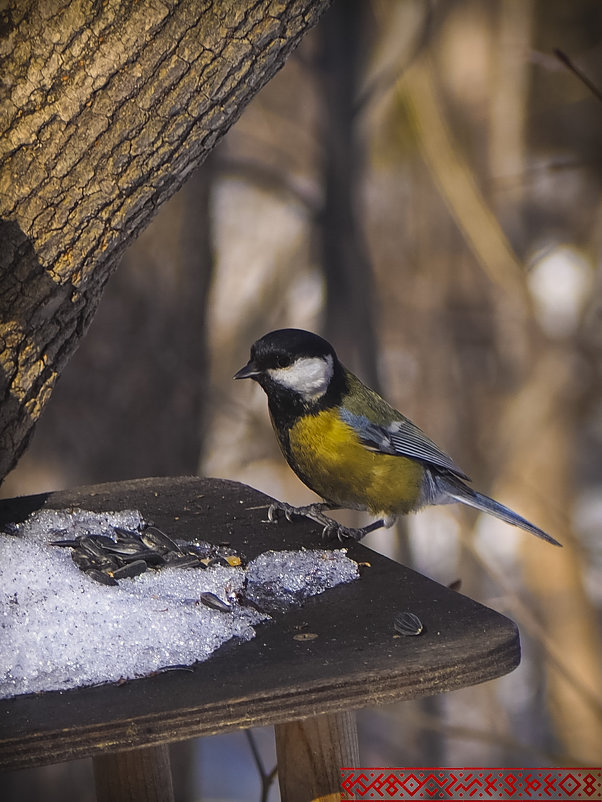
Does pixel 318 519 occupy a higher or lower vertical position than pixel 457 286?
lower

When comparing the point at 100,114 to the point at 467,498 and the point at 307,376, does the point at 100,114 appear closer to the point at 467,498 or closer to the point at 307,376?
the point at 307,376

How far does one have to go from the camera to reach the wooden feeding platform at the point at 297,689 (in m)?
1.16

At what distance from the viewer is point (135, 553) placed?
69.7 inches

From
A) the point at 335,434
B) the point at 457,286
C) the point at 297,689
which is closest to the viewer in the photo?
the point at 297,689

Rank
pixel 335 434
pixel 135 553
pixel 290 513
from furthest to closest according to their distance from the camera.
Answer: pixel 335 434 < pixel 290 513 < pixel 135 553

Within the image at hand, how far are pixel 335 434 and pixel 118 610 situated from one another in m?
1.14

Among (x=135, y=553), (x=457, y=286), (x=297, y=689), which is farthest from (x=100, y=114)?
(x=457, y=286)

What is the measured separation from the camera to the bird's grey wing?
8.56 ft

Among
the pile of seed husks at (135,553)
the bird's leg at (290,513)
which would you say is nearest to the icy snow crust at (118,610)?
the pile of seed husks at (135,553)

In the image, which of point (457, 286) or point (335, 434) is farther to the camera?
point (457, 286)

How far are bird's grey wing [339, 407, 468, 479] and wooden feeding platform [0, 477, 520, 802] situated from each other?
78 cm

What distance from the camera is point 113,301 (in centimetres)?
363

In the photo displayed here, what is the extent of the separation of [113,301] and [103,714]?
2.62 meters

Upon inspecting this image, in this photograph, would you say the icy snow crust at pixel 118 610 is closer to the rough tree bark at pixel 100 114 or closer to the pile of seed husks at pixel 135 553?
the pile of seed husks at pixel 135 553
